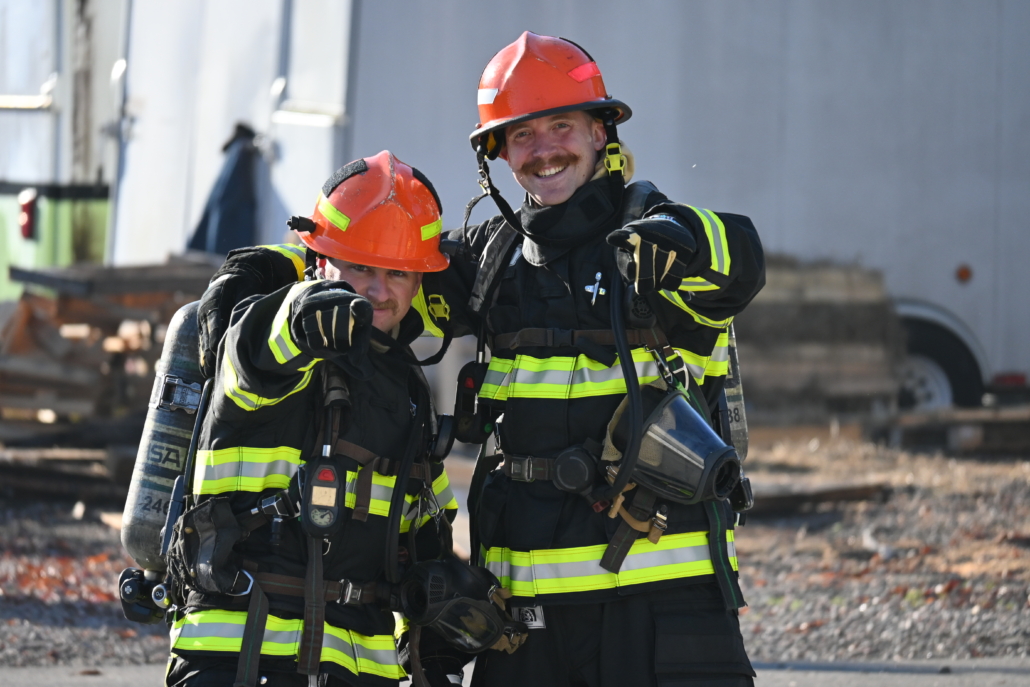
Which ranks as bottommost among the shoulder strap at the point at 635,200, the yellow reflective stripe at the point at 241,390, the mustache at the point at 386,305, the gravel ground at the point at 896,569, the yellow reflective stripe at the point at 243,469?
the gravel ground at the point at 896,569

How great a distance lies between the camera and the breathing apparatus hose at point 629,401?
2805mm

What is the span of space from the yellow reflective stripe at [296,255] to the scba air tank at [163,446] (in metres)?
0.29

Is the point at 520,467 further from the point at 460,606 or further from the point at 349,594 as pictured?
the point at 349,594

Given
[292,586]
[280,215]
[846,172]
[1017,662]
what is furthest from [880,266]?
[292,586]

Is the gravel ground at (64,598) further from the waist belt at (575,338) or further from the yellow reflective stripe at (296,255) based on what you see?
the waist belt at (575,338)

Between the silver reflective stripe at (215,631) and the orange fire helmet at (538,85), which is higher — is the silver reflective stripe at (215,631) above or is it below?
below

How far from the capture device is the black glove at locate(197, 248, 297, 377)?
2.96m

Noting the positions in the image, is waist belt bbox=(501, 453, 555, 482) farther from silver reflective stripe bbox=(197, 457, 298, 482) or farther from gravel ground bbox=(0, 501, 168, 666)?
gravel ground bbox=(0, 501, 168, 666)

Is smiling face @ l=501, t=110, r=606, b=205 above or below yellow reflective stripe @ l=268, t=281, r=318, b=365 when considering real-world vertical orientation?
above

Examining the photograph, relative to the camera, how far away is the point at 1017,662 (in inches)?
185

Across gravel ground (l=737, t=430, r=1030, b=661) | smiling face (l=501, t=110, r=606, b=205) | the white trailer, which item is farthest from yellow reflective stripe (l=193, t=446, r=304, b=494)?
the white trailer

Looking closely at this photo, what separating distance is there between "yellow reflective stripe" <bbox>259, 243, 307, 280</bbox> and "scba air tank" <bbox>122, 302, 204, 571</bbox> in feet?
0.97

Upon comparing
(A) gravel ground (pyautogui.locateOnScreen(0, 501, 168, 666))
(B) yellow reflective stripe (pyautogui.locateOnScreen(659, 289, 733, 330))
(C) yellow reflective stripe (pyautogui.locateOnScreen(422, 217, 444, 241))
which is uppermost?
(C) yellow reflective stripe (pyautogui.locateOnScreen(422, 217, 444, 241))

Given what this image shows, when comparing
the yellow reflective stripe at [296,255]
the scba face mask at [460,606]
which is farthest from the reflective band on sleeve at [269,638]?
the yellow reflective stripe at [296,255]
